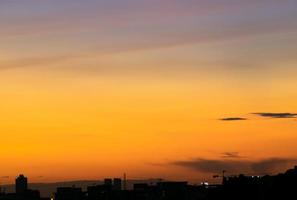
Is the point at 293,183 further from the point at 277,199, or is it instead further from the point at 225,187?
the point at 225,187

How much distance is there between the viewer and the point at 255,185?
14800cm

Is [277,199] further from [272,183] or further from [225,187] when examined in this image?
[225,187]

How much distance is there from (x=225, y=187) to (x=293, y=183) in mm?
16584

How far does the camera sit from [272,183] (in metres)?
142

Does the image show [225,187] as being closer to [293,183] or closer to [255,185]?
[255,185]

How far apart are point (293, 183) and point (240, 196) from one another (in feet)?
35.0

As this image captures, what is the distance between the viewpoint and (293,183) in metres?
138

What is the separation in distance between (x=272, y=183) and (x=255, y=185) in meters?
6.20

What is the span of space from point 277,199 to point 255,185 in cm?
1365

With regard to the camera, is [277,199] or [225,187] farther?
[225,187]

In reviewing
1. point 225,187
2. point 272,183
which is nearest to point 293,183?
point 272,183

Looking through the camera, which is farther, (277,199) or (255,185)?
(255,185)

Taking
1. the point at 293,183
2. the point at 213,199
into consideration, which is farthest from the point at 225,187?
the point at 293,183

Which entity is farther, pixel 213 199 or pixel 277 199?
pixel 213 199
